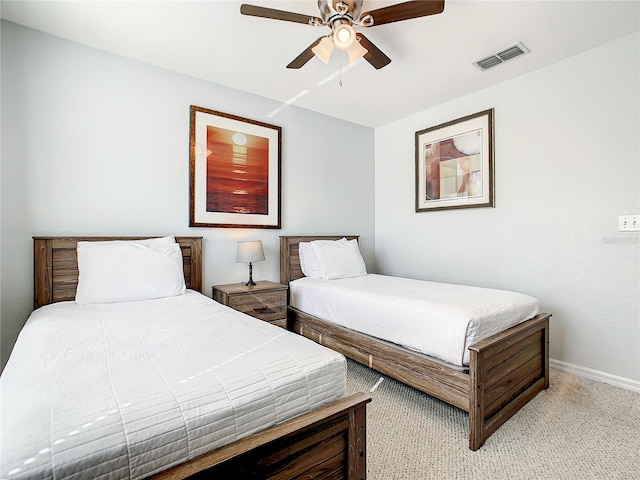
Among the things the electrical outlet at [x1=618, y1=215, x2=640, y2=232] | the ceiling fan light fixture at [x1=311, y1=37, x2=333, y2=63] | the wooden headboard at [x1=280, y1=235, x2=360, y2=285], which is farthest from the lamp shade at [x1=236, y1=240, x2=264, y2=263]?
the electrical outlet at [x1=618, y1=215, x2=640, y2=232]

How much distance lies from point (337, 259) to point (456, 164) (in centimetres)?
161

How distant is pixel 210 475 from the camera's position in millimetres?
867

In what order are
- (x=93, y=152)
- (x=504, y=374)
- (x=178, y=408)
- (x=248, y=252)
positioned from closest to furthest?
(x=178, y=408)
(x=504, y=374)
(x=93, y=152)
(x=248, y=252)

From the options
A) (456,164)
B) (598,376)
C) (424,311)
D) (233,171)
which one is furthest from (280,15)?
(598,376)

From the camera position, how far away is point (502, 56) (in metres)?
2.59

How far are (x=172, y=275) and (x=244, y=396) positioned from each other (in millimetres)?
1637

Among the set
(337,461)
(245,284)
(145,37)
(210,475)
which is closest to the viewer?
(210,475)

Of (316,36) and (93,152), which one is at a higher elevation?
(316,36)

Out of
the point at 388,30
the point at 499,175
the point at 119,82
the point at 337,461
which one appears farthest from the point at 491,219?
the point at 119,82

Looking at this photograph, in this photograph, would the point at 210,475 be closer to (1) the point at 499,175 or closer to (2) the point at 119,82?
(2) the point at 119,82

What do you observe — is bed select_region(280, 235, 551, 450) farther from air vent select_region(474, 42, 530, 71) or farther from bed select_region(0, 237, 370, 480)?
air vent select_region(474, 42, 530, 71)

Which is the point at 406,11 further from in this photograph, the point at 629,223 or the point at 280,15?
the point at 629,223

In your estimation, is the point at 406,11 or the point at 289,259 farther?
the point at 289,259

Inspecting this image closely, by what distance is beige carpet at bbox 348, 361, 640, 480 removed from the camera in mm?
1570
